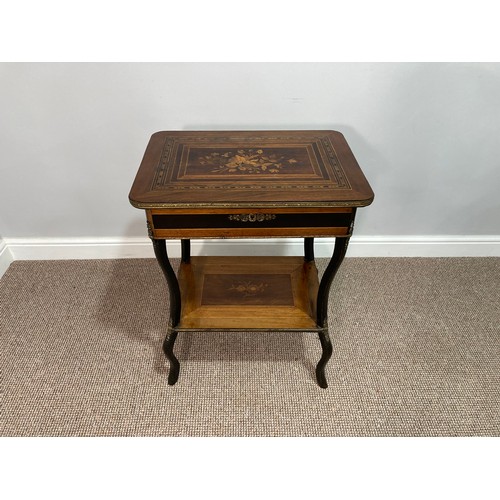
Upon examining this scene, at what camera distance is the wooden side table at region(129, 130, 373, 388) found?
1.06 meters

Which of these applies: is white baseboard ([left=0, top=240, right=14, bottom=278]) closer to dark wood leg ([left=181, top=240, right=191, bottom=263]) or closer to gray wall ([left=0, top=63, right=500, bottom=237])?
gray wall ([left=0, top=63, right=500, bottom=237])

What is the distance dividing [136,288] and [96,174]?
0.59 meters

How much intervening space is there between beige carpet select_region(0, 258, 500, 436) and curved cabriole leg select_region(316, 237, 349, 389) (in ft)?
0.32

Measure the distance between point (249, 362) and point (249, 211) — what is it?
2.56ft

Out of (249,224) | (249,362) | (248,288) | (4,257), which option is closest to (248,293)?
(248,288)

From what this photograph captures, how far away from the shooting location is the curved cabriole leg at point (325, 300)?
1162 millimetres

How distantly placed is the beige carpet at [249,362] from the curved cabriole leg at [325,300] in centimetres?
10

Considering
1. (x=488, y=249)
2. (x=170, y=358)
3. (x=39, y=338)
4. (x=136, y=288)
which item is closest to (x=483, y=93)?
(x=488, y=249)

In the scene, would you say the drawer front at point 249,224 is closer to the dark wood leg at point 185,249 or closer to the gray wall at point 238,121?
the dark wood leg at point 185,249

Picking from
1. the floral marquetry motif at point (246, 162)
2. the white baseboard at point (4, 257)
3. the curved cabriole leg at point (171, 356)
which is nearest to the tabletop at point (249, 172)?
the floral marquetry motif at point (246, 162)

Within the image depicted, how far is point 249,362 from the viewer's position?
1583 millimetres

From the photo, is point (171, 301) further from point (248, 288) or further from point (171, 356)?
point (248, 288)

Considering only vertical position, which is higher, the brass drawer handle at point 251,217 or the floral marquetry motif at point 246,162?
the floral marquetry motif at point 246,162
